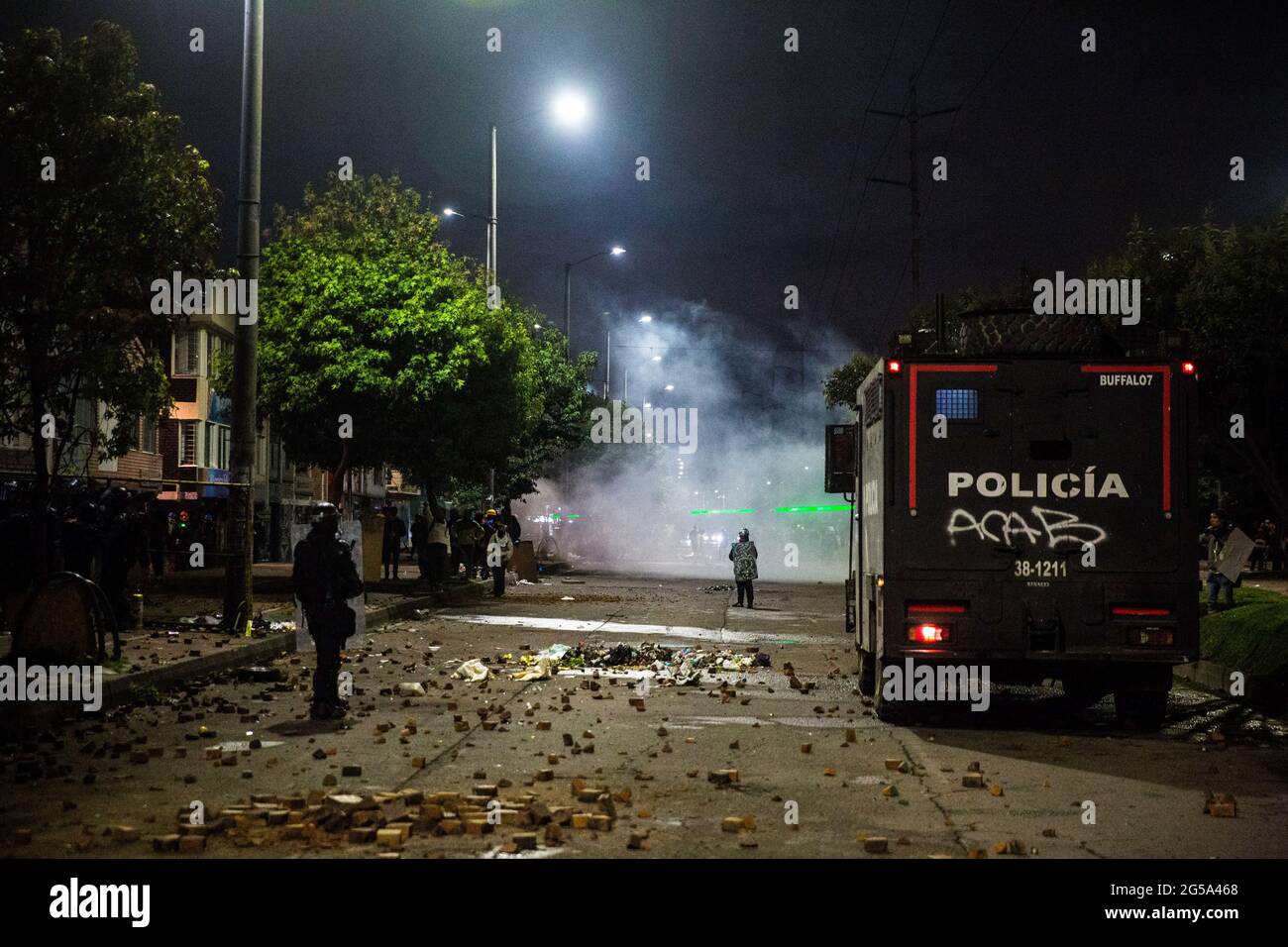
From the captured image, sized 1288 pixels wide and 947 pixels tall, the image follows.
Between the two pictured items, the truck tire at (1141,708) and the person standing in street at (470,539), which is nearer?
the truck tire at (1141,708)

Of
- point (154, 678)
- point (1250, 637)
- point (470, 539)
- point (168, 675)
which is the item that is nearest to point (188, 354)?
point (470, 539)

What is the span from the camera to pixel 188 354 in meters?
52.0

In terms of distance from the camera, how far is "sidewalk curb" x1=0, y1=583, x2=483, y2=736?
10.9 m

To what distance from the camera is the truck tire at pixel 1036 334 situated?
11.9 m

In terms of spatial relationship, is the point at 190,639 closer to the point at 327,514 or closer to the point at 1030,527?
the point at 327,514

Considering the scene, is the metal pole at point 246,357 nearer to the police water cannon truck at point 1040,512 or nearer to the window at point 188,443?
the police water cannon truck at point 1040,512

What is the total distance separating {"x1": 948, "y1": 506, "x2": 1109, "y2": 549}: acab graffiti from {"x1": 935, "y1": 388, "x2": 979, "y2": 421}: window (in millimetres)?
756

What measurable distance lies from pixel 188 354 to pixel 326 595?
42.6 meters

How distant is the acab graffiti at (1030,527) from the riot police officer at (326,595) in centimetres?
501

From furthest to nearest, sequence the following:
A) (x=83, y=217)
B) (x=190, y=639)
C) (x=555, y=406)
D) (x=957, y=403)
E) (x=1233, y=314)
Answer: (x=555, y=406) → (x=1233, y=314) → (x=83, y=217) → (x=190, y=639) → (x=957, y=403)

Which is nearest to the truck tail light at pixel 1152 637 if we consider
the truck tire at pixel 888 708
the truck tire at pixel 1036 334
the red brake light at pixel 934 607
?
the red brake light at pixel 934 607
